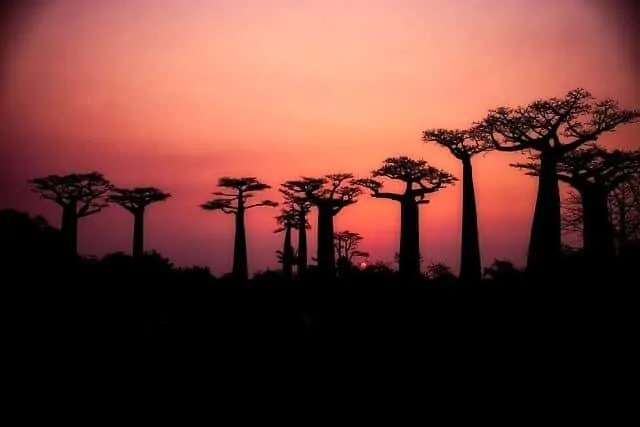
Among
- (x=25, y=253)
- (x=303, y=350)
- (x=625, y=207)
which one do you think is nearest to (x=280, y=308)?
(x=303, y=350)

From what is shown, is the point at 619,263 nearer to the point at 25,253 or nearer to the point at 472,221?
the point at 472,221

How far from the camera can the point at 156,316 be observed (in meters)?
12.4

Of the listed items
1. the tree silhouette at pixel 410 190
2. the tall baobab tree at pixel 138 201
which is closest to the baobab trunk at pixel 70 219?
the tall baobab tree at pixel 138 201

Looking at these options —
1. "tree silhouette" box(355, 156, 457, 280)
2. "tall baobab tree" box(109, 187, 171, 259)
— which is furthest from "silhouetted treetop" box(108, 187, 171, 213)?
"tree silhouette" box(355, 156, 457, 280)

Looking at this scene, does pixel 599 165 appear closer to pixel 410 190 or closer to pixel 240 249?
pixel 410 190

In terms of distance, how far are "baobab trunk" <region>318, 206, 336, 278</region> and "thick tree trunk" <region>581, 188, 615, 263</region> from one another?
13.2 m

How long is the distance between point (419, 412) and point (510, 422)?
42.2 inches

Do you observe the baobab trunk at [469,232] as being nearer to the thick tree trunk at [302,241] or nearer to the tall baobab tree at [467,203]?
the tall baobab tree at [467,203]

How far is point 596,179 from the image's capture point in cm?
1855

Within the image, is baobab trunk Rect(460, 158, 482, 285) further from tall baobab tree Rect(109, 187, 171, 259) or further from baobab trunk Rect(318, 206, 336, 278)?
tall baobab tree Rect(109, 187, 171, 259)

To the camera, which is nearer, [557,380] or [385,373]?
[557,380]

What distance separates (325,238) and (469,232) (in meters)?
10.3

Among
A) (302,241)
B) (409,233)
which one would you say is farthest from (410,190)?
(302,241)

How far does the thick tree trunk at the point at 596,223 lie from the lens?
17.3m
